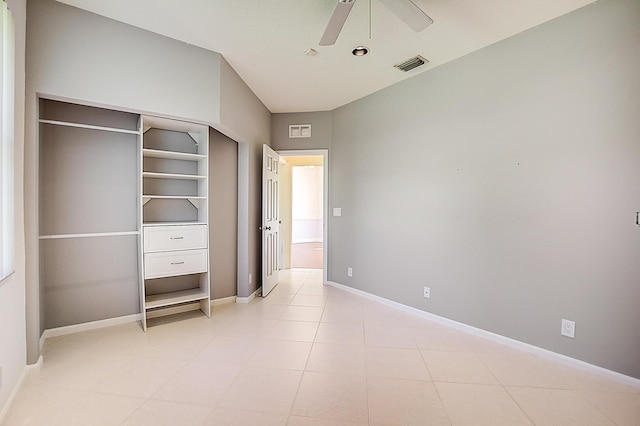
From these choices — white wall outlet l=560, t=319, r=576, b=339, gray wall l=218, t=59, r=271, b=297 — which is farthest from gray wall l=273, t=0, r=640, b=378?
gray wall l=218, t=59, r=271, b=297

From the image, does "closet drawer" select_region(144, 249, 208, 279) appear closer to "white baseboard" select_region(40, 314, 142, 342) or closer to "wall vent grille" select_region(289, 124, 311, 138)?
"white baseboard" select_region(40, 314, 142, 342)

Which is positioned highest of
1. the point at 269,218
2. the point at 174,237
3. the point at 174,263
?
the point at 269,218

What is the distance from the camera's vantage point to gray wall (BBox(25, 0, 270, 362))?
2.06 m

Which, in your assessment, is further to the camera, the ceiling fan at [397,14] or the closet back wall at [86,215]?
the closet back wall at [86,215]

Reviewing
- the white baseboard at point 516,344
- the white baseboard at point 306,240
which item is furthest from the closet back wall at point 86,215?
the white baseboard at point 306,240

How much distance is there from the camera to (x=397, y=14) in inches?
71.1

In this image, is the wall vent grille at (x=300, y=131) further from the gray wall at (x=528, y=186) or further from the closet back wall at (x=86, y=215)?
the closet back wall at (x=86, y=215)

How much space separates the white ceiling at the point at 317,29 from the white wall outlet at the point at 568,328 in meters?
2.49

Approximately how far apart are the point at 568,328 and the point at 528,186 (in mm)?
1202

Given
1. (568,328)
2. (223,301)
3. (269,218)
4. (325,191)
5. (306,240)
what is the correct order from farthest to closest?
(306,240) → (325,191) → (269,218) → (223,301) → (568,328)

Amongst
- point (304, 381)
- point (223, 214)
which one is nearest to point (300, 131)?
point (223, 214)

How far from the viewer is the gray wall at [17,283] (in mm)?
1667

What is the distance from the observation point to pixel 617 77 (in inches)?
80.0

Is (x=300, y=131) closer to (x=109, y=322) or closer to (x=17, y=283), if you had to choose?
(x=109, y=322)
